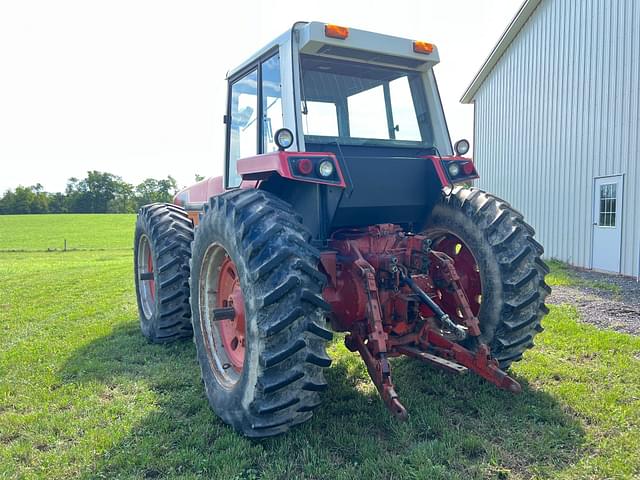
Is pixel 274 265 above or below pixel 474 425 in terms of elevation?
above

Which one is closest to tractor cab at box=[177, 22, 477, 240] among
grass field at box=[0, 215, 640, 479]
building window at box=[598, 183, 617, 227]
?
grass field at box=[0, 215, 640, 479]

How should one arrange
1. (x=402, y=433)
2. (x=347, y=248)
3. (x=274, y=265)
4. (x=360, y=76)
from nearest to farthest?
(x=274, y=265)
(x=402, y=433)
(x=347, y=248)
(x=360, y=76)

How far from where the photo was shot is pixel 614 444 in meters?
3.24

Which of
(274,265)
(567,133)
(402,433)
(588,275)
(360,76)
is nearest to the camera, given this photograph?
(274,265)

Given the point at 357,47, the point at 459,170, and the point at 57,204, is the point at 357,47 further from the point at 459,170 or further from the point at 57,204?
the point at 57,204

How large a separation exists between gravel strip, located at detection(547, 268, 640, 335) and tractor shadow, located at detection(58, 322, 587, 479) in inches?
116

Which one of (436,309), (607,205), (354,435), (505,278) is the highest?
(607,205)

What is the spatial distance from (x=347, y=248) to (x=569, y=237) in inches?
389

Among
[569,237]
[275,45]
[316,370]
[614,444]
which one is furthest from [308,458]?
[569,237]

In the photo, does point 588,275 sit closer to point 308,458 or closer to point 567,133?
point 567,133

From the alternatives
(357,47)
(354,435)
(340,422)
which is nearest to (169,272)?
(340,422)

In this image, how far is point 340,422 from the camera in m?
3.60

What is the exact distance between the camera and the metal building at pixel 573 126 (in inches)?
396

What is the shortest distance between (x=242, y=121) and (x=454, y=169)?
2.07 meters
